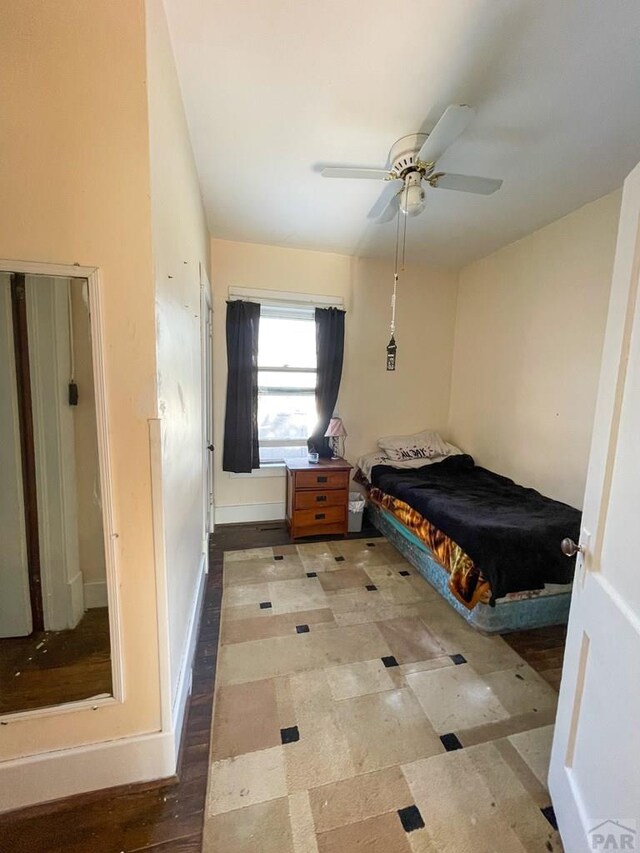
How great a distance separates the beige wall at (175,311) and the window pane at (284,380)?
1354mm

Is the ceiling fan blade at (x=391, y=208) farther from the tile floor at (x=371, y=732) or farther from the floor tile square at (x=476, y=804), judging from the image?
the floor tile square at (x=476, y=804)

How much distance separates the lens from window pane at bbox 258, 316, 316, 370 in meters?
3.31

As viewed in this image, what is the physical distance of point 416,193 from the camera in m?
1.70

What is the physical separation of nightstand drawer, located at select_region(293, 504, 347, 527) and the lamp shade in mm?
652

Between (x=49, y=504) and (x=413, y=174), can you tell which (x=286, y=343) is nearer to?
(x=413, y=174)

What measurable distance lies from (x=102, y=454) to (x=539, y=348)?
300 cm

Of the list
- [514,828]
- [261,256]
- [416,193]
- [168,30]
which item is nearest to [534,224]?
[416,193]

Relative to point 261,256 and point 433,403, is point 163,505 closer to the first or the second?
point 261,256

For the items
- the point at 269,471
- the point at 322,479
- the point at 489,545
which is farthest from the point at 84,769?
the point at 269,471

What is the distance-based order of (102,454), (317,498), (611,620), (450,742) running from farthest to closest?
(317,498)
(450,742)
(102,454)
(611,620)

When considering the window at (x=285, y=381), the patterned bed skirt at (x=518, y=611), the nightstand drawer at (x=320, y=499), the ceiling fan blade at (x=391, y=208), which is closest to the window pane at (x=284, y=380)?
the window at (x=285, y=381)

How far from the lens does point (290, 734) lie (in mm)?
1342

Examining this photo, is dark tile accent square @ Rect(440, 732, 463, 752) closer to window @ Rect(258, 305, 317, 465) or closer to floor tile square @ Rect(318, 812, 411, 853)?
floor tile square @ Rect(318, 812, 411, 853)

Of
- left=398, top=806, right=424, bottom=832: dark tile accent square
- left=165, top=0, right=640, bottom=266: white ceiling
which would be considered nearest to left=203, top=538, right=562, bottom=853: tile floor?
left=398, top=806, right=424, bottom=832: dark tile accent square
